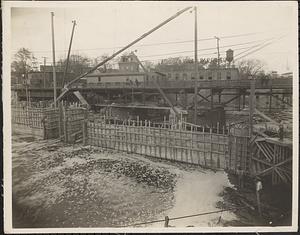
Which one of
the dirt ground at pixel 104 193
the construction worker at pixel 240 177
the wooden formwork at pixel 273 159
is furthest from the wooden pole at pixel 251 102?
the dirt ground at pixel 104 193

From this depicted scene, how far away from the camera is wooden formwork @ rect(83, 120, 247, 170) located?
2.56 m

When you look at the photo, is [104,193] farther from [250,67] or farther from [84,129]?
[250,67]

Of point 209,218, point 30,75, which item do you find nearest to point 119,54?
point 30,75

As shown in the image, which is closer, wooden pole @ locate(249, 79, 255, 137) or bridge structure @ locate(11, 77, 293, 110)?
wooden pole @ locate(249, 79, 255, 137)

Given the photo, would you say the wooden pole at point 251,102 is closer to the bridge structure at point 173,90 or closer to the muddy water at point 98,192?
the bridge structure at point 173,90

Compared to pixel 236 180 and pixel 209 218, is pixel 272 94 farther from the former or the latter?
pixel 209 218

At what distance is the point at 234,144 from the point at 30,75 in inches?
81.3

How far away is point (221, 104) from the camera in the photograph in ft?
9.40

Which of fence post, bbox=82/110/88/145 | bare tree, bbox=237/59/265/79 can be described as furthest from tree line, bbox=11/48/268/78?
fence post, bbox=82/110/88/145

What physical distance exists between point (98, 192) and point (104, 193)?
5 cm

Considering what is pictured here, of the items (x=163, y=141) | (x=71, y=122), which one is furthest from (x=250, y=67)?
(x=71, y=122)

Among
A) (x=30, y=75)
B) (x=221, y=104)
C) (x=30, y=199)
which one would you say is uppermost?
(x=30, y=75)

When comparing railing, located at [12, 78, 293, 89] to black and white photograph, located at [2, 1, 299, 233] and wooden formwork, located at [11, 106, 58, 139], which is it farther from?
wooden formwork, located at [11, 106, 58, 139]

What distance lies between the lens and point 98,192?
2264 millimetres
